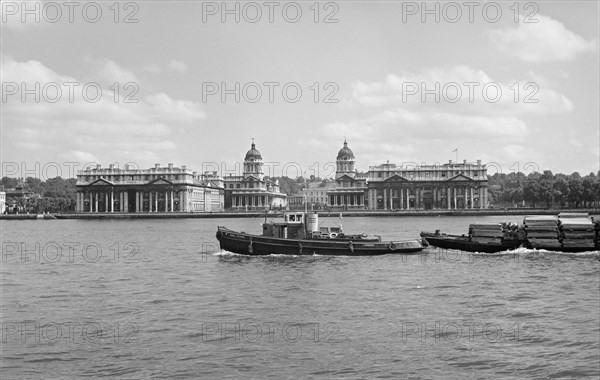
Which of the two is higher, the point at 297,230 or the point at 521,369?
the point at 297,230

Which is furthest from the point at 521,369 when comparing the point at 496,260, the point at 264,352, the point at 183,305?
the point at 496,260

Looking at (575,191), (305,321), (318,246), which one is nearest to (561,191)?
(575,191)

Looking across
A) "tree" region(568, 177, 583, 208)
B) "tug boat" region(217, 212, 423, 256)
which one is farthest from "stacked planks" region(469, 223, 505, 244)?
"tree" region(568, 177, 583, 208)

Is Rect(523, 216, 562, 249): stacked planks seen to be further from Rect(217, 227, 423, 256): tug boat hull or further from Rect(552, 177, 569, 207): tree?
Rect(552, 177, 569, 207): tree

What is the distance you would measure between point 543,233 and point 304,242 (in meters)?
20.8

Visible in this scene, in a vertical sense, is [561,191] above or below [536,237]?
above

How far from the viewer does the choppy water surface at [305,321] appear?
79.5 feet

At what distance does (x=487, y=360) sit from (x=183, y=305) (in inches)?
652

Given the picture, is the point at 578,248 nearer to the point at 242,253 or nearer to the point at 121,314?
the point at 242,253

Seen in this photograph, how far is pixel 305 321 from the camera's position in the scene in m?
31.3

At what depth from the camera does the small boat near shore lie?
6131 cm

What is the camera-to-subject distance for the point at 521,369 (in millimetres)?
23500

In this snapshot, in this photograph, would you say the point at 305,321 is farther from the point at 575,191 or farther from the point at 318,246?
the point at 575,191

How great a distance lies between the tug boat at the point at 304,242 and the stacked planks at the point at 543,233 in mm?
9616
